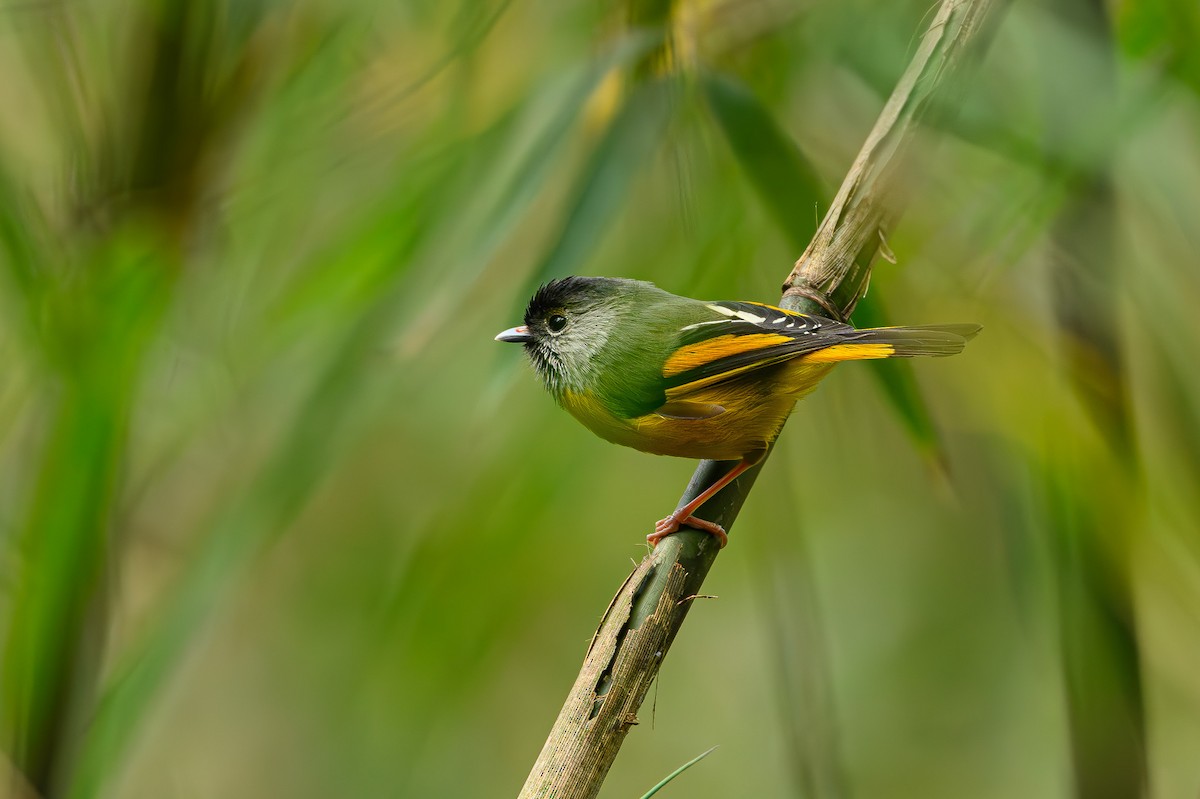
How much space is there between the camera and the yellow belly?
2.15 m

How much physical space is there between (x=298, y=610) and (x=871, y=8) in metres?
2.67

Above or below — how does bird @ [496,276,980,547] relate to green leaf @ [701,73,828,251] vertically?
below

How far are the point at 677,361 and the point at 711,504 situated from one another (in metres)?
0.36

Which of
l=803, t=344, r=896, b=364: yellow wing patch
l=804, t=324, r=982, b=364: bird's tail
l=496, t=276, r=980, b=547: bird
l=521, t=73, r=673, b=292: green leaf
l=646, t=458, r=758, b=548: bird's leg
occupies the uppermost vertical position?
l=521, t=73, r=673, b=292: green leaf

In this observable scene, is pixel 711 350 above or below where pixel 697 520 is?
above

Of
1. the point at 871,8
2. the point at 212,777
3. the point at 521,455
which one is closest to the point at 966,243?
the point at 871,8

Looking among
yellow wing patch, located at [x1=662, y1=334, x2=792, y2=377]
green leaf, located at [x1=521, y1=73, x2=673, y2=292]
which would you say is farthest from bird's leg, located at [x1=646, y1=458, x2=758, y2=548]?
green leaf, located at [x1=521, y1=73, x2=673, y2=292]

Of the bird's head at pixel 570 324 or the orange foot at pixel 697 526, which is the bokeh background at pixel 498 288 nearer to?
the bird's head at pixel 570 324

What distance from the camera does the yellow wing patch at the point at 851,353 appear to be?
1914 mm

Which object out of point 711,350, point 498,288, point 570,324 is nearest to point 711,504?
point 711,350

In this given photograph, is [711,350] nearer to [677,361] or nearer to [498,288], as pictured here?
[677,361]

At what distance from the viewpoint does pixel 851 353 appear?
1.99 m

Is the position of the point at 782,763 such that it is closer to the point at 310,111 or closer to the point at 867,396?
the point at 867,396

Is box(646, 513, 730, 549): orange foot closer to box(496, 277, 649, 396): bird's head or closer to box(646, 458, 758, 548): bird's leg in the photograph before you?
box(646, 458, 758, 548): bird's leg
